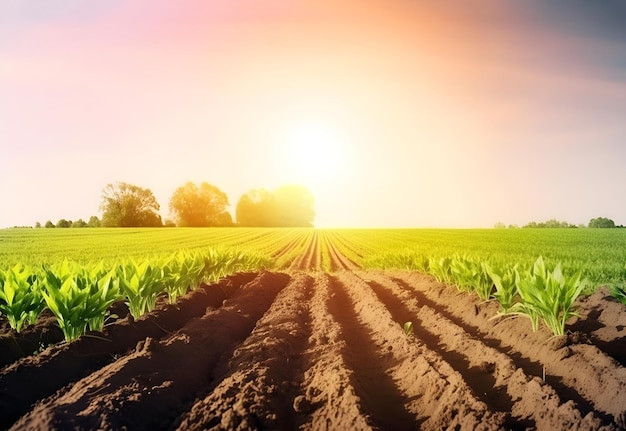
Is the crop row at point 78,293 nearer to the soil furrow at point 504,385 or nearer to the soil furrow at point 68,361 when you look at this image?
the soil furrow at point 68,361

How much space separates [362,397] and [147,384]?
2.33 meters

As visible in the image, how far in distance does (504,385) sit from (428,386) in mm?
921

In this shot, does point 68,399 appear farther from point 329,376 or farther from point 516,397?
point 516,397

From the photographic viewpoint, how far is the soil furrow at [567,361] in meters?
5.01

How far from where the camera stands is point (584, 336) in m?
6.86

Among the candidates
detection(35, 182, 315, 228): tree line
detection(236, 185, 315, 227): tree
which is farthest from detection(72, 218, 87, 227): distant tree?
detection(236, 185, 315, 227): tree

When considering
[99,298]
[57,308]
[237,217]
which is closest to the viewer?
[57,308]

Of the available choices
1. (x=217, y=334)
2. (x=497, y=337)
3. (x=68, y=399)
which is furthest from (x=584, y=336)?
(x=68, y=399)

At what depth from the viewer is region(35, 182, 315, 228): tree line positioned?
58.6m

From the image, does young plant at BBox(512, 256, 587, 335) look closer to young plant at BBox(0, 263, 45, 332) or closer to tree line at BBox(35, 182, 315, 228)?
young plant at BBox(0, 263, 45, 332)

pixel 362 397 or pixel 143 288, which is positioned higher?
pixel 143 288

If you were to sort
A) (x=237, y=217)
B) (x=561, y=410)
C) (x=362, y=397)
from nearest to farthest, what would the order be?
(x=561, y=410) < (x=362, y=397) < (x=237, y=217)

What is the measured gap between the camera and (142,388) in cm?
501

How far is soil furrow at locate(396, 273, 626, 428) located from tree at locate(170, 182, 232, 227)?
71.3 meters
